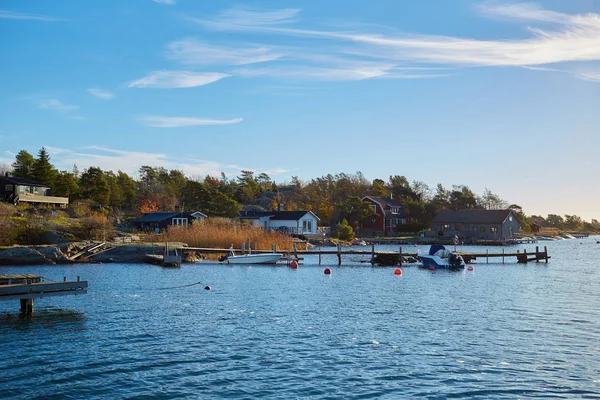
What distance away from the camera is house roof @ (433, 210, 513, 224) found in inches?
4870

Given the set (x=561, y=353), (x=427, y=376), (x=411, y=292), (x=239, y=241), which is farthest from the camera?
(x=239, y=241)

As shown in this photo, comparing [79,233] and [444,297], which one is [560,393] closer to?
[444,297]

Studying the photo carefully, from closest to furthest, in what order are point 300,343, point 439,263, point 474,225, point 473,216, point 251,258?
point 300,343, point 251,258, point 439,263, point 474,225, point 473,216

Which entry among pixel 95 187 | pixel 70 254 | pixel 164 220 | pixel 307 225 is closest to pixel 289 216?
pixel 307 225

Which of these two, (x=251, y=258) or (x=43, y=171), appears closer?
(x=251, y=258)

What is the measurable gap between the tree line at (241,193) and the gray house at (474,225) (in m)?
7.64

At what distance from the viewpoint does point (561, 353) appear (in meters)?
21.0

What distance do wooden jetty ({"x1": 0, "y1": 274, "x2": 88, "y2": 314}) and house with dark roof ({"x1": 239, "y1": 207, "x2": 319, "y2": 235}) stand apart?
236 feet

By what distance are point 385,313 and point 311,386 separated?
13.6m

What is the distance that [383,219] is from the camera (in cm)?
12725

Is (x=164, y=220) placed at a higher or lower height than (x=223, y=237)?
higher

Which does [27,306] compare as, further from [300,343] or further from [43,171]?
[43,171]

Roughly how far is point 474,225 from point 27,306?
109587mm

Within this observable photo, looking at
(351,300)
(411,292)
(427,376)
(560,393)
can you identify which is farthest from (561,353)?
(411,292)
